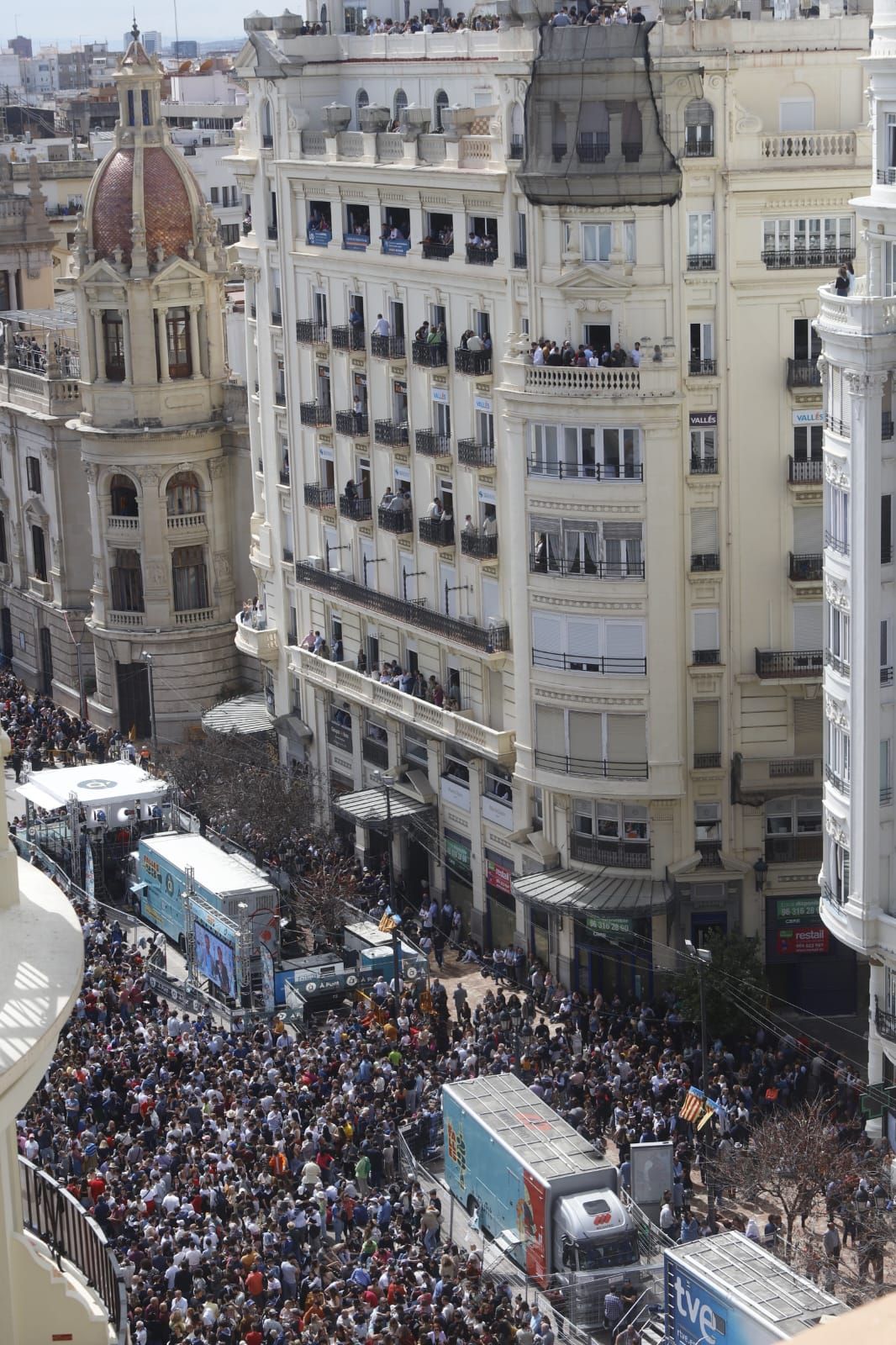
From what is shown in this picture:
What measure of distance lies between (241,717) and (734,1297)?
49.7 meters

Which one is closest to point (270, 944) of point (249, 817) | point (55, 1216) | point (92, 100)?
point (249, 817)

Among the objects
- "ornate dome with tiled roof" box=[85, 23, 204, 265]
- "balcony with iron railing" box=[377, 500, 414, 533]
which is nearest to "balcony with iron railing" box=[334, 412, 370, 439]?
"balcony with iron railing" box=[377, 500, 414, 533]

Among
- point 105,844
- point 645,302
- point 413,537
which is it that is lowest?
point 105,844

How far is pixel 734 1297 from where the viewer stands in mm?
38469

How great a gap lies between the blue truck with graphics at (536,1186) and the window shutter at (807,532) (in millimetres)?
18232

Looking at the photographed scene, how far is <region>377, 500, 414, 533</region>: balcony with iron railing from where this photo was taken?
71.8 meters

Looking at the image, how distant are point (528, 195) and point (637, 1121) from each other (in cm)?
2407

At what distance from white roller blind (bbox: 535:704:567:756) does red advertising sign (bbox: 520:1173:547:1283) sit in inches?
749

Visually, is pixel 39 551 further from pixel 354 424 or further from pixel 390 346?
pixel 390 346

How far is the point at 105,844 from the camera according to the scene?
75.2 metres

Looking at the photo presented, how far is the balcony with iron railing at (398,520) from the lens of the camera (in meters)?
71.8

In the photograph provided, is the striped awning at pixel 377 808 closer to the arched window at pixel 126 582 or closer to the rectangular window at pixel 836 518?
the rectangular window at pixel 836 518

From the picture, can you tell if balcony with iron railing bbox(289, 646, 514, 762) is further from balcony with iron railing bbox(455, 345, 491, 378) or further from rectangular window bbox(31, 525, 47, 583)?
rectangular window bbox(31, 525, 47, 583)

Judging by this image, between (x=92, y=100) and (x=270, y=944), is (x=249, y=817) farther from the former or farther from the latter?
(x=92, y=100)
